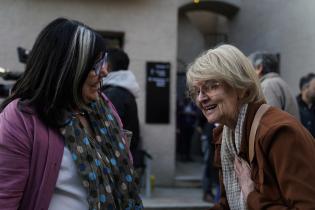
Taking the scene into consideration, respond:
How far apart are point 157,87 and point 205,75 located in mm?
6894

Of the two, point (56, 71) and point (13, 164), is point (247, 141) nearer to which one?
point (56, 71)

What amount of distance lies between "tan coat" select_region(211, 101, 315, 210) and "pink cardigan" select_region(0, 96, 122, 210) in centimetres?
76

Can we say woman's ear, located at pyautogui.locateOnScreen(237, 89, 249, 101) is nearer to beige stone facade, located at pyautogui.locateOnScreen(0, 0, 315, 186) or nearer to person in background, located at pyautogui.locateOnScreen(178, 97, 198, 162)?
beige stone facade, located at pyautogui.locateOnScreen(0, 0, 315, 186)

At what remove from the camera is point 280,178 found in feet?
6.42

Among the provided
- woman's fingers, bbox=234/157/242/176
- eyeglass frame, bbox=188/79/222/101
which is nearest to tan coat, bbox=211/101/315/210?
woman's fingers, bbox=234/157/242/176

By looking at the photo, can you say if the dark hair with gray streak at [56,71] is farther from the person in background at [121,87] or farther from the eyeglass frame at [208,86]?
the person in background at [121,87]

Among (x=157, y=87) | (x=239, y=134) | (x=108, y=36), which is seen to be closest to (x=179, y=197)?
(x=157, y=87)

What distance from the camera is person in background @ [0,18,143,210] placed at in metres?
1.87

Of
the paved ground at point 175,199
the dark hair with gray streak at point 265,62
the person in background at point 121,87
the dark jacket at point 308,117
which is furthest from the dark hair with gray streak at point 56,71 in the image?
the paved ground at point 175,199

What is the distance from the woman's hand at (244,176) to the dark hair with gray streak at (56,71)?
73 centimetres

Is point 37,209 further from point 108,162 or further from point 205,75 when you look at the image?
point 205,75

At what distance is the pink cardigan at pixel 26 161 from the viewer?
1.85 m

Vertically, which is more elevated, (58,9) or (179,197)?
(58,9)

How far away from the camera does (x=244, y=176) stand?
7.26ft
